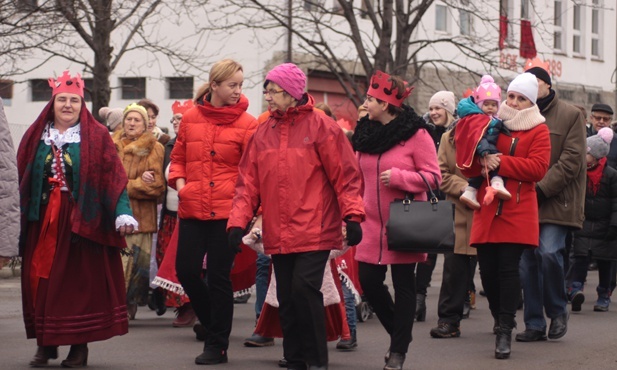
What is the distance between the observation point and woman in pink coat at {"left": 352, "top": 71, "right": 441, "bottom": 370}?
8766 millimetres

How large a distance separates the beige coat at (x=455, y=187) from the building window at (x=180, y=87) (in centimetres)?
1884

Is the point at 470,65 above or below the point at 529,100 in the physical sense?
above

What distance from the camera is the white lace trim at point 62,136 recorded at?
8.88 meters

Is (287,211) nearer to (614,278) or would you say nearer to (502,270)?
(502,270)

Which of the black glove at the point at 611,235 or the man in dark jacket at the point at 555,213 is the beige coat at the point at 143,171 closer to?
the man in dark jacket at the point at 555,213

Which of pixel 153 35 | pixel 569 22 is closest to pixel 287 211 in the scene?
pixel 153 35

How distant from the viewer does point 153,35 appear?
30.8 m

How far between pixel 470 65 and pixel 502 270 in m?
25.7

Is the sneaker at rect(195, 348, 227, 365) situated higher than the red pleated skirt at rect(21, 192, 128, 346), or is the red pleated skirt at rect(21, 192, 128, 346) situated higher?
the red pleated skirt at rect(21, 192, 128, 346)

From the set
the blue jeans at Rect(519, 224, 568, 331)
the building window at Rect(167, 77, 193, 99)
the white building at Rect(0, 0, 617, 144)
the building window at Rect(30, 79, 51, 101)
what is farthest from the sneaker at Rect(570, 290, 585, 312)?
the building window at Rect(30, 79, 51, 101)

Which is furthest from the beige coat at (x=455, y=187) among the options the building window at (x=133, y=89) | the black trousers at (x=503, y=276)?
the building window at (x=133, y=89)

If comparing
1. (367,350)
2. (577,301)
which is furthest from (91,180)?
(577,301)

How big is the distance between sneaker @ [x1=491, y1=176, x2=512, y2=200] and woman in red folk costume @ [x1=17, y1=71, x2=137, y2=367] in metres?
2.51

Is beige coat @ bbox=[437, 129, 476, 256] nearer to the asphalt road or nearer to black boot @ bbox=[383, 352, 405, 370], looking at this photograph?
the asphalt road
